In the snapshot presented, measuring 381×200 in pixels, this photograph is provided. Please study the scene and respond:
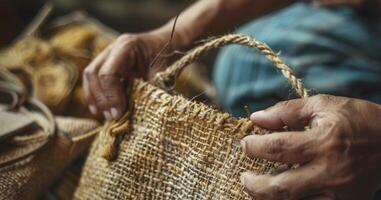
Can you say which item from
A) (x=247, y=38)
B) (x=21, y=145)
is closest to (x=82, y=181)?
(x=21, y=145)

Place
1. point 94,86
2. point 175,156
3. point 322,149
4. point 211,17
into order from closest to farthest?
1. point 322,149
2. point 175,156
3. point 94,86
4. point 211,17

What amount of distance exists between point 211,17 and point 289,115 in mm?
462

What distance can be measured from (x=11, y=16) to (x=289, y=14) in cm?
105

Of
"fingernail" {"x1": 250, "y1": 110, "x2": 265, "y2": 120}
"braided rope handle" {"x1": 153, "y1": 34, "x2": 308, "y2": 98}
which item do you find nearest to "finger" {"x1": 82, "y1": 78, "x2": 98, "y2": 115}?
"braided rope handle" {"x1": 153, "y1": 34, "x2": 308, "y2": 98}

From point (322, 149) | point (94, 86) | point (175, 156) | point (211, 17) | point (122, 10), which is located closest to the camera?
point (322, 149)

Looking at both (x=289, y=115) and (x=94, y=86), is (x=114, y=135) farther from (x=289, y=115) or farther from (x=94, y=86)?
(x=289, y=115)

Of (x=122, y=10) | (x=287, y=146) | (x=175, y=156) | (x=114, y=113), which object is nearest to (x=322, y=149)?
(x=287, y=146)

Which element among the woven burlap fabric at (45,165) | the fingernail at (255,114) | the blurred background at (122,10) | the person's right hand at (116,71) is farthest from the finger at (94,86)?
the blurred background at (122,10)

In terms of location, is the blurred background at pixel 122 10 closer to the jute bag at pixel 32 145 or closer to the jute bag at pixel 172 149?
the jute bag at pixel 32 145

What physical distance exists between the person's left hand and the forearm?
37 cm

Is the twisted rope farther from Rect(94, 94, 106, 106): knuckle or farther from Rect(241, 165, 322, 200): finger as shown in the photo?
Rect(241, 165, 322, 200): finger

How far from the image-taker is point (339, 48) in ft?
3.54

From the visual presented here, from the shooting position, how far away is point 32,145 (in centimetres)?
87

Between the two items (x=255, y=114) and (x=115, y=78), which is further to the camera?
(x=115, y=78)
